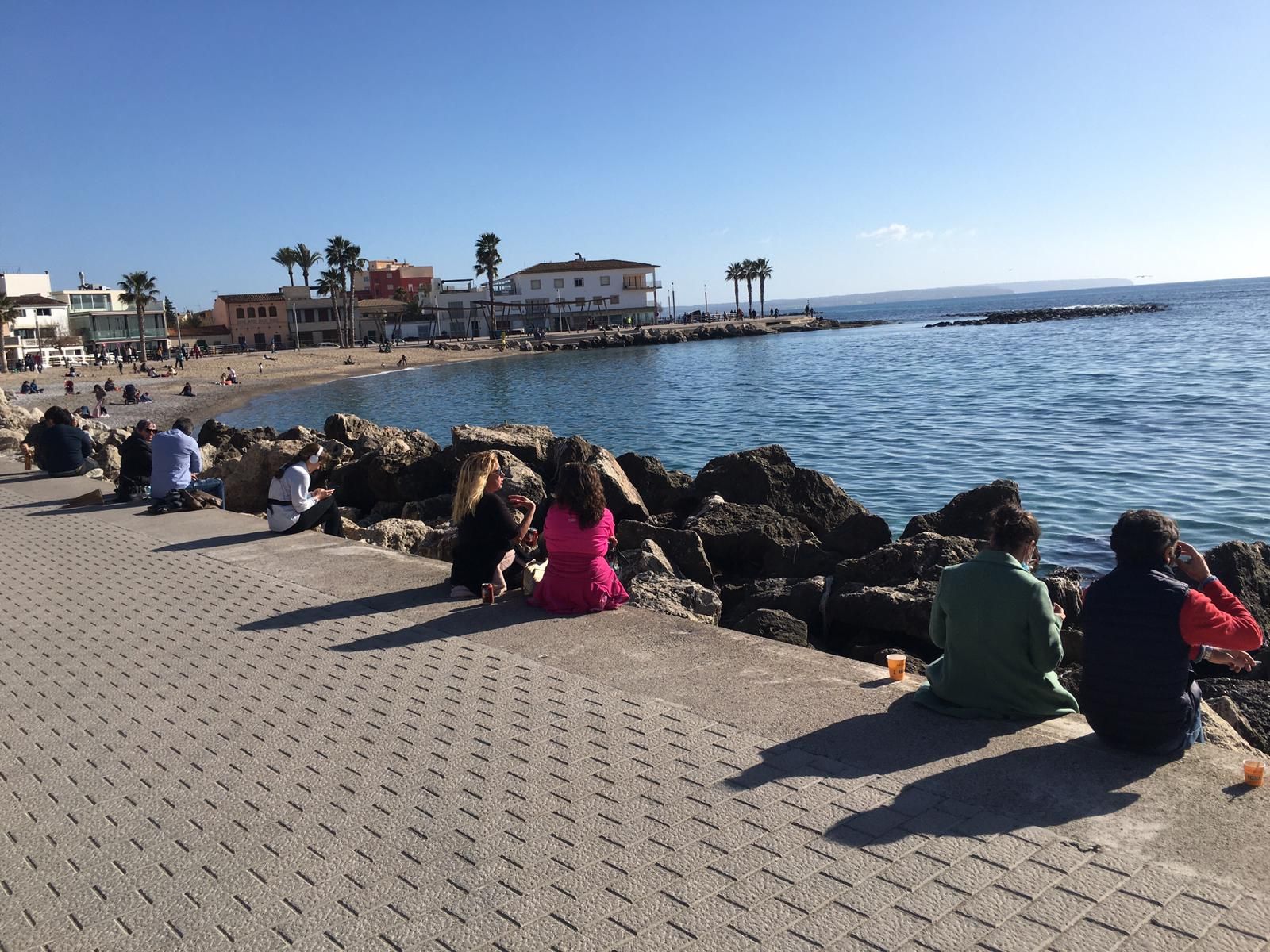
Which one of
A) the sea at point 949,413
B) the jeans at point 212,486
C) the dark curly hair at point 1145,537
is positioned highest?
the dark curly hair at point 1145,537

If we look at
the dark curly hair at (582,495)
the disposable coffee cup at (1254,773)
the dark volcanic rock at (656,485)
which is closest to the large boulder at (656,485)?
the dark volcanic rock at (656,485)

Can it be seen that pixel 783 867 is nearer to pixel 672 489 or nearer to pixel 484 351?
pixel 672 489

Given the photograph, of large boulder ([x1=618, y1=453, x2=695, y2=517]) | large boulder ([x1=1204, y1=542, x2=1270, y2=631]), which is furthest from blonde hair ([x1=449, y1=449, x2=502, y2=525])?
large boulder ([x1=618, y1=453, x2=695, y2=517])

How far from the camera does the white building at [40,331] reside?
72.4 metres

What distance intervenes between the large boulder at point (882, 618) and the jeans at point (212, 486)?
8740 mm

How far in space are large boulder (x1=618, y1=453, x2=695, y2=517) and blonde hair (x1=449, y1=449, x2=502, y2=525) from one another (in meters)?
7.42

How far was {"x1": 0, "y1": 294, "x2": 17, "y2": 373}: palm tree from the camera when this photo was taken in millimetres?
64688

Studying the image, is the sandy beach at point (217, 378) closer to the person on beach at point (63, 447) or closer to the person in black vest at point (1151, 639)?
the person on beach at point (63, 447)

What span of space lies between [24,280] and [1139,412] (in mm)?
96202

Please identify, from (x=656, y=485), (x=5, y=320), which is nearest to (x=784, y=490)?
(x=656, y=485)

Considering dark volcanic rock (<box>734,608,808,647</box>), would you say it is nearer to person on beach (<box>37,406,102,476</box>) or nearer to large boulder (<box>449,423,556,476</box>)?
large boulder (<box>449,423,556,476</box>)

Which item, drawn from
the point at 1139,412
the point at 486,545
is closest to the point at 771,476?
the point at 486,545

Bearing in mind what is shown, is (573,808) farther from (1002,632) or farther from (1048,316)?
(1048,316)

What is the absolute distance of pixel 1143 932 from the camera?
3.35 meters
